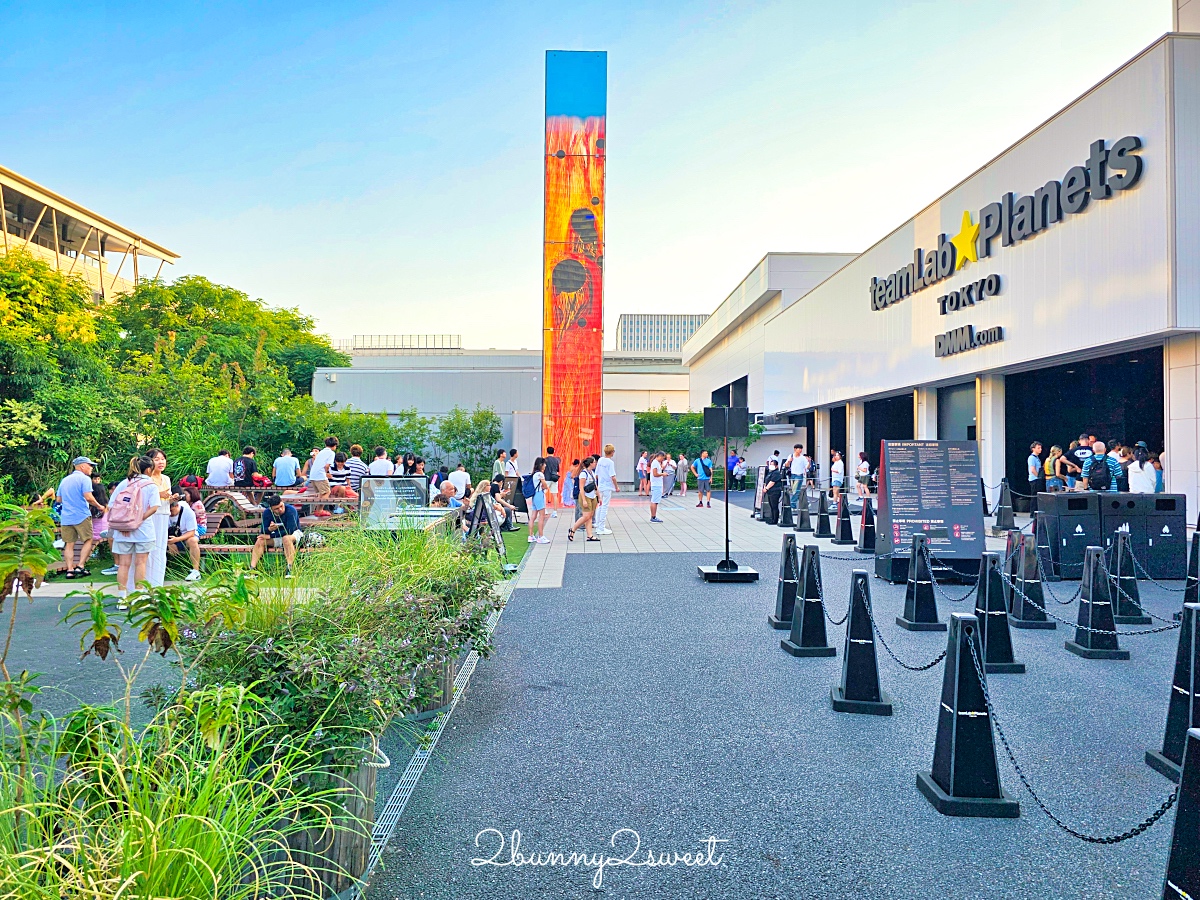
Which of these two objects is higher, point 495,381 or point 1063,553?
point 495,381

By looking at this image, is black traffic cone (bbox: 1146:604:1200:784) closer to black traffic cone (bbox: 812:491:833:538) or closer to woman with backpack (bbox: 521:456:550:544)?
woman with backpack (bbox: 521:456:550:544)

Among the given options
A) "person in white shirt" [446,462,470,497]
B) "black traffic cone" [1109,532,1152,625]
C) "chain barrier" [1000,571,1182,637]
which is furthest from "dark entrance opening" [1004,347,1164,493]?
"person in white shirt" [446,462,470,497]

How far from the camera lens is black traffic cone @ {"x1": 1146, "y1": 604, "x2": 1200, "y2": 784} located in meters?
4.43

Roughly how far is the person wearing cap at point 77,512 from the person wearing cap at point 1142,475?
55.6ft

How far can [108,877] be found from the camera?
217 centimetres

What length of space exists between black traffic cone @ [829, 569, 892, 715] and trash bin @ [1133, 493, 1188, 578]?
799cm

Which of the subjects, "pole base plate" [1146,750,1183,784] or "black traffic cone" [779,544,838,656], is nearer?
"pole base plate" [1146,750,1183,784]

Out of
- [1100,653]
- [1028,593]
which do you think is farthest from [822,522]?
[1100,653]

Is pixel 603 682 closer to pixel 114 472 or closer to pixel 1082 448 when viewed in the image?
pixel 114 472

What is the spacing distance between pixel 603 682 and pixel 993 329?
17.2 m

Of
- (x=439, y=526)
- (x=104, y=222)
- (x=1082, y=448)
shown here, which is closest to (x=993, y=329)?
(x=1082, y=448)

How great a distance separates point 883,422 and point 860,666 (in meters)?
28.3

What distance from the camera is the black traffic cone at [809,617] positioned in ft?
23.1

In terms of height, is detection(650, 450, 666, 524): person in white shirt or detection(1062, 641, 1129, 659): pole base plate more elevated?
detection(650, 450, 666, 524): person in white shirt
